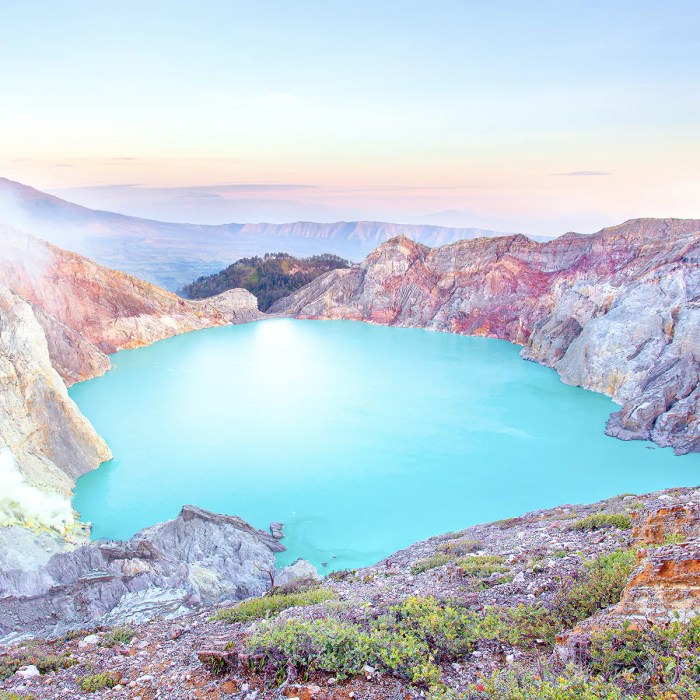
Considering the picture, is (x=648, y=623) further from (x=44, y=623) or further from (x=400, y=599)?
(x=44, y=623)

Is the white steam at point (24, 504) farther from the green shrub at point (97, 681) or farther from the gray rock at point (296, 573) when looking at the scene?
the green shrub at point (97, 681)

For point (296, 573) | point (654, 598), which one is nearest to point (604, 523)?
point (654, 598)

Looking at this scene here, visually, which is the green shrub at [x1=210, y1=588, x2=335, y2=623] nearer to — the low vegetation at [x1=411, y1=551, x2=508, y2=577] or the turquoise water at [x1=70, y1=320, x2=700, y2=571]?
the low vegetation at [x1=411, y1=551, x2=508, y2=577]

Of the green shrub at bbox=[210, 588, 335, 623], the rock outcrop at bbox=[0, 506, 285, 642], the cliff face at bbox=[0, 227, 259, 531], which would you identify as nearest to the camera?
the green shrub at bbox=[210, 588, 335, 623]

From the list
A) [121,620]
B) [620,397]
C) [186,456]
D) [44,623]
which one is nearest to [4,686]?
[121,620]

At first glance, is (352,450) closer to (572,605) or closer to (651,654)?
(572,605)

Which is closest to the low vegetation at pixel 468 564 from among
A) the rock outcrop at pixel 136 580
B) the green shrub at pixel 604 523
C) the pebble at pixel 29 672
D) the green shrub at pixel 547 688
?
the green shrub at pixel 604 523

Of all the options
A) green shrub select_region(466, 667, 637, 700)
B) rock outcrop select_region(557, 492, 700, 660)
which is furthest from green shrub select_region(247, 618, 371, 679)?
rock outcrop select_region(557, 492, 700, 660)
